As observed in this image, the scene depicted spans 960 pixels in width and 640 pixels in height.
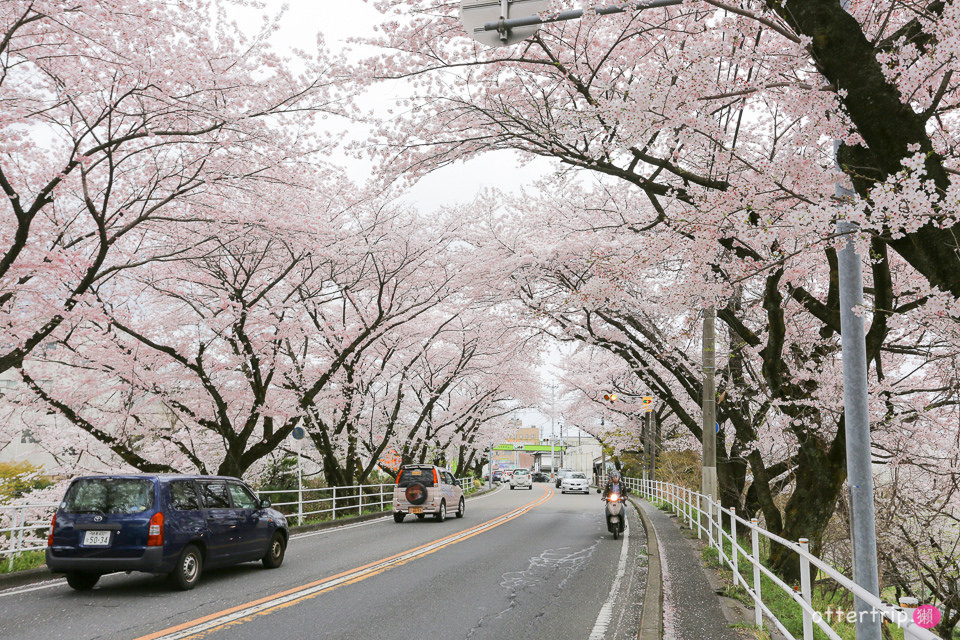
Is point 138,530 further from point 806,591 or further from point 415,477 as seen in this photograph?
point 415,477

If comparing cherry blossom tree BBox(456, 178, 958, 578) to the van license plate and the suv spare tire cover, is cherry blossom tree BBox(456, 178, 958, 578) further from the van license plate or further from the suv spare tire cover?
the van license plate

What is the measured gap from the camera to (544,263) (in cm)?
1867

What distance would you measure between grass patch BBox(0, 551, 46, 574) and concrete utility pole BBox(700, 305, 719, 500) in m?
12.9

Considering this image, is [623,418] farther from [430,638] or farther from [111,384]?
[430,638]

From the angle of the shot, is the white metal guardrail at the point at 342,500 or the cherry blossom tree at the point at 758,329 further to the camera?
the white metal guardrail at the point at 342,500

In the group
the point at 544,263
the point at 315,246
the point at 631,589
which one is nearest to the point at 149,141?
the point at 315,246

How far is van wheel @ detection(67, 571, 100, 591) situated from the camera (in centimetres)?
900

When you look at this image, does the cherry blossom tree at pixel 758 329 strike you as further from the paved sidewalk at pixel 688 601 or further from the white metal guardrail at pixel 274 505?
the white metal guardrail at pixel 274 505

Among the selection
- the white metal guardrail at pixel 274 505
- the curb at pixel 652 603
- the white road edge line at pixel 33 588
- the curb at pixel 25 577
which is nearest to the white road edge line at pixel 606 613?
the curb at pixel 652 603

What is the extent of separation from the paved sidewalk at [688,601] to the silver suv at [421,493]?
29.4 feet

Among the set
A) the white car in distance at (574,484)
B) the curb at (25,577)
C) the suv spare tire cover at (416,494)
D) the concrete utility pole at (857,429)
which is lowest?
the white car in distance at (574,484)

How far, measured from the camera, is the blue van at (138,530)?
28.4 feet

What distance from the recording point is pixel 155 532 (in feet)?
28.8

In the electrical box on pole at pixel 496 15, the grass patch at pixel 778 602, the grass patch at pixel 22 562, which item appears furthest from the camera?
the grass patch at pixel 22 562
